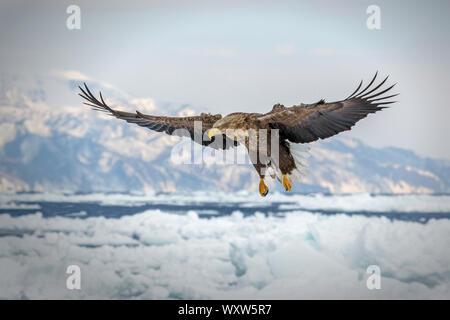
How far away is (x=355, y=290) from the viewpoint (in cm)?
2206

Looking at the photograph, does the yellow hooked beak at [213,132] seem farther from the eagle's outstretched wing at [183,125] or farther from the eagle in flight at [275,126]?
the eagle's outstretched wing at [183,125]

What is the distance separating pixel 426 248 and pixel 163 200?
5130cm

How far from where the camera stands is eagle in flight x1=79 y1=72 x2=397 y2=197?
407 cm

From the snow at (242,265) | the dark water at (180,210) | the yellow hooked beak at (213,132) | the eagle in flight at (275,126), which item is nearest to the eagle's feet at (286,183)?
the eagle in flight at (275,126)

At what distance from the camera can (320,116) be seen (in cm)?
492

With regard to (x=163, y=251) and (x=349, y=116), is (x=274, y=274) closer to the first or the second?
(x=163, y=251)

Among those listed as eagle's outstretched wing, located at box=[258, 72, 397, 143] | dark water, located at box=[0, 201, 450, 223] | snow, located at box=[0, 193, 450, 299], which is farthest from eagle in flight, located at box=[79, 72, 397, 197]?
dark water, located at box=[0, 201, 450, 223]

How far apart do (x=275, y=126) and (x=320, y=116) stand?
0.68 meters

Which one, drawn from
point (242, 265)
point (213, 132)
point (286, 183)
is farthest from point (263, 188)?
point (242, 265)

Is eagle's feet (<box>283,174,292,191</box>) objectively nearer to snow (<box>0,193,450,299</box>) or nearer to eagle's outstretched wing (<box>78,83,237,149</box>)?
eagle's outstretched wing (<box>78,83,237,149</box>)

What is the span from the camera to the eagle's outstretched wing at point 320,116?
4.53 m

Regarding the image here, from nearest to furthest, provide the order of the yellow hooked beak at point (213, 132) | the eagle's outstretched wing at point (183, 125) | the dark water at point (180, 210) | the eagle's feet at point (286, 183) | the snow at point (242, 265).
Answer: the yellow hooked beak at point (213, 132), the eagle's feet at point (286, 183), the eagle's outstretched wing at point (183, 125), the snow at point (242, 265), the dark water at point (180, 210)

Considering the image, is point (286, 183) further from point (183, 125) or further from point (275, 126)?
point (183, 125)

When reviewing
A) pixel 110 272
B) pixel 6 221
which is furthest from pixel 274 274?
pixel 6 221
